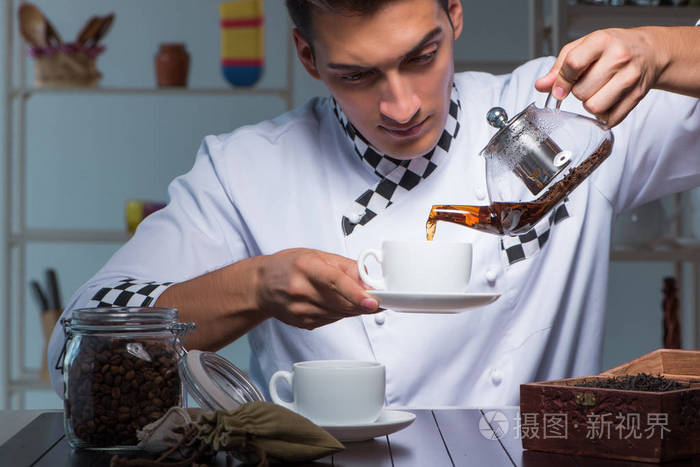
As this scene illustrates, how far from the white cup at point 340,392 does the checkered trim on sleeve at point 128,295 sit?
433 mm

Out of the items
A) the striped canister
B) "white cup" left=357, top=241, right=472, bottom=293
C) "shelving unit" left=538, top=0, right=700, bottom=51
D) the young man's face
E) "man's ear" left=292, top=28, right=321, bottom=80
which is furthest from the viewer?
the striped canister

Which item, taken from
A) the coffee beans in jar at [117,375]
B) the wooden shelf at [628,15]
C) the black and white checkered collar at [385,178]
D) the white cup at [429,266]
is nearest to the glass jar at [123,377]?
the coffee beans in jar at [117,375]

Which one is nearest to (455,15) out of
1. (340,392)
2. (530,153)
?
(530,153)

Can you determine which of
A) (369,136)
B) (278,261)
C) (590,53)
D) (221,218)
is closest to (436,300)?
(278,261)

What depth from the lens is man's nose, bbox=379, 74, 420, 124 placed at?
1248 millimetres

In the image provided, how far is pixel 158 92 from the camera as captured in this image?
2.94 m

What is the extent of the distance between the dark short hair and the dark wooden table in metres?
0.60

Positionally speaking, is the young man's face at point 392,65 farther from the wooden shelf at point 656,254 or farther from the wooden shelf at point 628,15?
the wooden shelf at point 656,254

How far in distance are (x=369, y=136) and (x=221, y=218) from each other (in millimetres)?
369

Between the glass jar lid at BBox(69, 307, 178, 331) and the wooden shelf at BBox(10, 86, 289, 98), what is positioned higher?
the wooden shelf at BBox(10, 86, 289, 98)

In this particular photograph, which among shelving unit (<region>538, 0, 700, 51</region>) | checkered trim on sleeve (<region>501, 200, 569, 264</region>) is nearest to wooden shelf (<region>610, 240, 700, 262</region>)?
shelving unit (<region>538, 0, 700, 51</region>)

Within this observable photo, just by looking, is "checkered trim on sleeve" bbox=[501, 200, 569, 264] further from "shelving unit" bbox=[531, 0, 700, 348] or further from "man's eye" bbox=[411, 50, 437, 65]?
"shelving unit" bbox=[531, 0, 700, 348]

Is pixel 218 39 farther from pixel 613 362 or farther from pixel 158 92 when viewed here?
pixel 613 362

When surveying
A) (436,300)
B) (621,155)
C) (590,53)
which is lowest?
(436,300)
